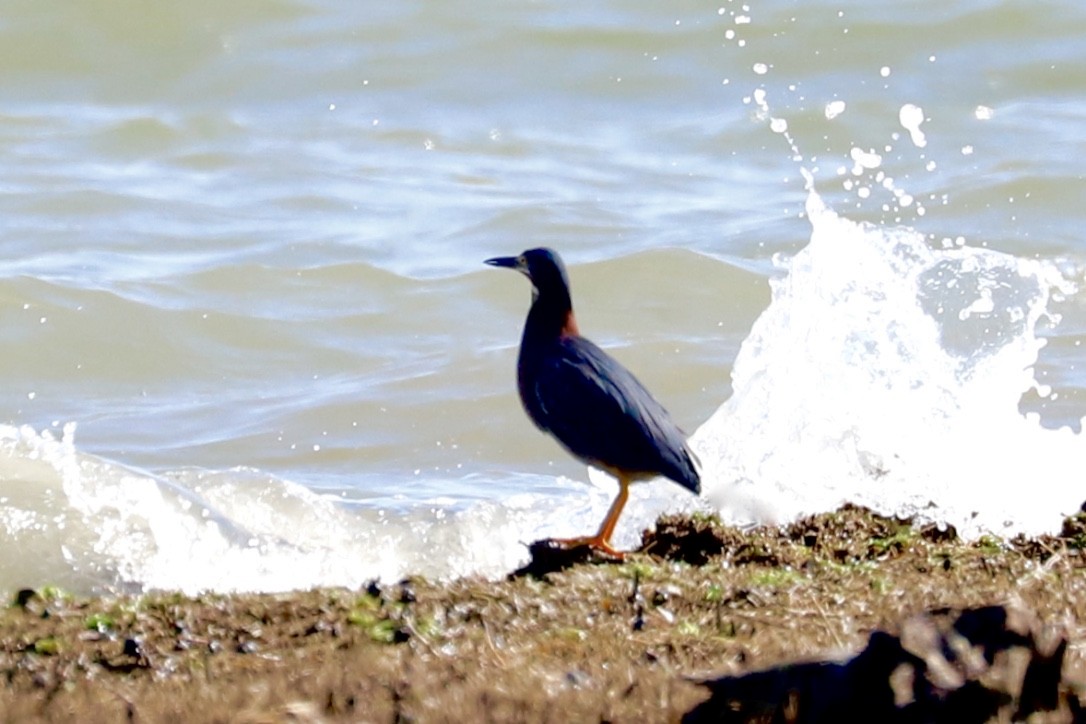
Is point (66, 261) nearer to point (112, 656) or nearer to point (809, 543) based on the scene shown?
point (809, 543)

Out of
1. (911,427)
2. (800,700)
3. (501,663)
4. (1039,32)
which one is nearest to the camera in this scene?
(800,700)

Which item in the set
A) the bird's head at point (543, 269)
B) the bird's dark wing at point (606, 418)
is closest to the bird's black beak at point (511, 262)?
the bird's head at point (543, 269)

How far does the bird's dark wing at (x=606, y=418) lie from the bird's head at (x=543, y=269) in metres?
0.45

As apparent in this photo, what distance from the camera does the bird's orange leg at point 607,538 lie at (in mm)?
6105

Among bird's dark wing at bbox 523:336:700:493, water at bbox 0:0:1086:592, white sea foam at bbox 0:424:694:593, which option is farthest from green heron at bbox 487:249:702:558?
white sea foam at bbox 0:424:694:593

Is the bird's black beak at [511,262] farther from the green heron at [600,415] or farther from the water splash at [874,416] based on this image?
the water splash at [874,416]

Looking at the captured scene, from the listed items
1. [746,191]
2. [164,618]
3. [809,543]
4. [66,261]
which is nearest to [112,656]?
[164,618]

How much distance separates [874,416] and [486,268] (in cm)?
635

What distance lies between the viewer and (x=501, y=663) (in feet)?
13.1

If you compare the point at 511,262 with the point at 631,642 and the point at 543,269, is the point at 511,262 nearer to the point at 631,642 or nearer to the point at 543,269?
the point at 543,269

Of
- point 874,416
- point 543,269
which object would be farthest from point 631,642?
point 874,416

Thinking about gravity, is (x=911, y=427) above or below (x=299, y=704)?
below

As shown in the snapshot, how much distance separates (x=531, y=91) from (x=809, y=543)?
490 inches

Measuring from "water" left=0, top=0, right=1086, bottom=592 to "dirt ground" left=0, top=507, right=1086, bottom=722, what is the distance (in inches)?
54.8
